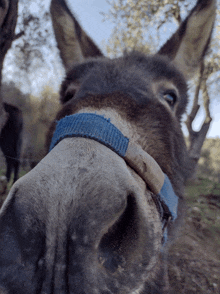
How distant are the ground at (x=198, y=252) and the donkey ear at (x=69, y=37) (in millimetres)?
2997

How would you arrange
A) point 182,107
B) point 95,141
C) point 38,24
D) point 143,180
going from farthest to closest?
point 38,24, point 182,107, point 143,180, point 95,141

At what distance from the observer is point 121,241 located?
0.95m

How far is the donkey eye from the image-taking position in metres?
2.21

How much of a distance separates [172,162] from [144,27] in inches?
284

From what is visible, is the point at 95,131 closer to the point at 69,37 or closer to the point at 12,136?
the point at 69,37

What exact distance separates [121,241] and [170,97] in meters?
1.74

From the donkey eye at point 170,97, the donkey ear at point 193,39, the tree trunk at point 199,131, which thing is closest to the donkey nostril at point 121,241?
the donkey eye at point 170,97

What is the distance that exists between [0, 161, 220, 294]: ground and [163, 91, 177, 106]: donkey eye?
7.57 ft

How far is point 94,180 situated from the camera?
3.05ft

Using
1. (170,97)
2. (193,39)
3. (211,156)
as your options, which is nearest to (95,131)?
(170,97)

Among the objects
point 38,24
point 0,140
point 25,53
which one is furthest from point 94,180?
point 25,53

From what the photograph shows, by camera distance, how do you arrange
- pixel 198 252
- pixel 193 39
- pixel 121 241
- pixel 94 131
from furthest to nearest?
pixel 198 252, pixel 193 39, pixel 94 131, pixel 121 241

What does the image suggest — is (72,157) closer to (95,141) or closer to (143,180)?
(95,141)

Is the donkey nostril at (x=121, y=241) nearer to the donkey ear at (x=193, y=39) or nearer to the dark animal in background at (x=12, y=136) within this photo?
the donkey ear at (x=193, y=39)
